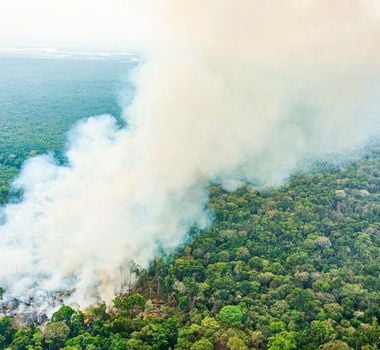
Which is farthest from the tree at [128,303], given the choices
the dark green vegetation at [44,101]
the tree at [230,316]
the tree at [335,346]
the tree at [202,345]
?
the dark green vegetation at [44,101]

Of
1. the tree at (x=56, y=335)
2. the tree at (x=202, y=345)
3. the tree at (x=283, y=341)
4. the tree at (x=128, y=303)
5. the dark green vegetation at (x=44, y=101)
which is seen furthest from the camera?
the dark green vegetation at (x=44, y=101)

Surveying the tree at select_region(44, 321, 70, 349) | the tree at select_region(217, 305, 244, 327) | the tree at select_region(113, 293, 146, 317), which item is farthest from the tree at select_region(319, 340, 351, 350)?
the tree at select_region(44, 321, 70, 349)

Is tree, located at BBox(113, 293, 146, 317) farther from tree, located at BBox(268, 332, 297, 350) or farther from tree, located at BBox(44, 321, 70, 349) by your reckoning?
tree, located at BBox(268, 332, 297, 350)

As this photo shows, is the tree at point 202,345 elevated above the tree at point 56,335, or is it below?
below

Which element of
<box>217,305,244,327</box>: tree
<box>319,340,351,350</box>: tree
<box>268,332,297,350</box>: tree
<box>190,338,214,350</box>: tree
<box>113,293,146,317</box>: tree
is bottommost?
<box>319,340,351,350</box>: tree

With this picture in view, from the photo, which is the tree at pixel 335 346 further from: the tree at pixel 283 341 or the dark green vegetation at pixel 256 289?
the tree at pixel 283 341
